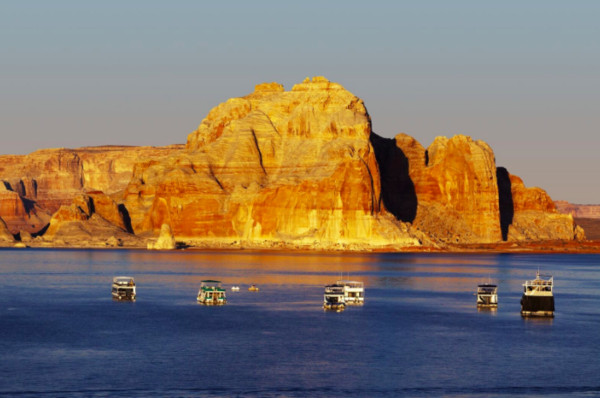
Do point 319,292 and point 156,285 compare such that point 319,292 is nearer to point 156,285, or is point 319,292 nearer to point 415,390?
point 156,285

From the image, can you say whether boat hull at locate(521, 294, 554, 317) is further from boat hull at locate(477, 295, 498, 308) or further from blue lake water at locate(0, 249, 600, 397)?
boat hull at locate(477, 295, 498, 308)

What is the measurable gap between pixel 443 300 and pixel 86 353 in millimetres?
61804

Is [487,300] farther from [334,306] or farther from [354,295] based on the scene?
[334,306]

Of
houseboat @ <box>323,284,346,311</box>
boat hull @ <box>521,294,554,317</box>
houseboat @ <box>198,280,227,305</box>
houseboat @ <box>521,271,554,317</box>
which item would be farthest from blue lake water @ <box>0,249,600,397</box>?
houseboat @ <box>323,284,346,311</box>

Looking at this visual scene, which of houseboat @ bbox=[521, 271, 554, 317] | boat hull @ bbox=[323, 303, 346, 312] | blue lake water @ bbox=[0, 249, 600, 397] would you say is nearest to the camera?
blue lake water @ bbox=[0, 249, 600, 397]

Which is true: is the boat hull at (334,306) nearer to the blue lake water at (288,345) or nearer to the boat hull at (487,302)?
the blue lake water at (288,345)

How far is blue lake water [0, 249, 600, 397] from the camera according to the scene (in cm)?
6738

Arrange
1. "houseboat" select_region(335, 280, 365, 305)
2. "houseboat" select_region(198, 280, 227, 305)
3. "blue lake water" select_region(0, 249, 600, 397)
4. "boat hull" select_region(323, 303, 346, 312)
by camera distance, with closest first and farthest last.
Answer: "blue lake water" select_region(0, 249, 600, 397) → "boat hull" select_region(323, 303, 346, 312) → "houseboat" select_region(198, 280, 227, 305) → "houseboat" select_region(335, 280, 365, 305)

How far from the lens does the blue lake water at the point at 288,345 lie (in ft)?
221

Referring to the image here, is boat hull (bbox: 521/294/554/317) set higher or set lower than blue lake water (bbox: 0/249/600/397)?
higher

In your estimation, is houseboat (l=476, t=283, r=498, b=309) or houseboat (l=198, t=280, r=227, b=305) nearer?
houseboat (l=476, t=283, r=498, b=309)

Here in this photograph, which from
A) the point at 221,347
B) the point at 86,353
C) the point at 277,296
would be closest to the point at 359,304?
the point at 277,296

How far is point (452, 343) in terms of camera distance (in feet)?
286

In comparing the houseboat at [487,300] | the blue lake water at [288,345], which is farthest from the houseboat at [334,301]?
the houseboat at [487,300]
